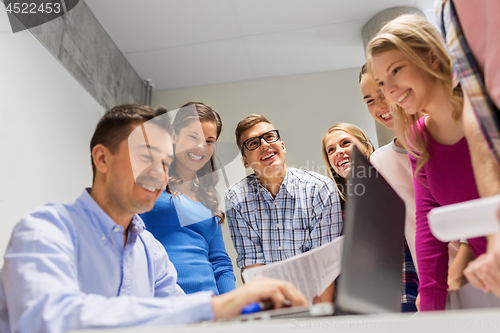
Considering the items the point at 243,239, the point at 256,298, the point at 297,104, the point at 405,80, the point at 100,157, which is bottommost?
the point at 256,298

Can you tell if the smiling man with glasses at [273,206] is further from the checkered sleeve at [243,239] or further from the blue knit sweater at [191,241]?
the blue knit sweater at [191,241]

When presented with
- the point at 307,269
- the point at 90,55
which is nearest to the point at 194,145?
the point at 307,269

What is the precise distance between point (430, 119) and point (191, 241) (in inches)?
39.1

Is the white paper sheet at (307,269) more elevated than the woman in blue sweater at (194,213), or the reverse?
the woman in blue sweater at (194,213)

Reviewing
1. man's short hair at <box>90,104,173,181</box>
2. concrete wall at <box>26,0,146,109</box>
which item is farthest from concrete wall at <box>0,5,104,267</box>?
man's short hair at <box>90,104,173,181</box>

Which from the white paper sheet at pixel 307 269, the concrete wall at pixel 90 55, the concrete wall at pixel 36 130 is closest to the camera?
the white paper sheet at pixel 307 269

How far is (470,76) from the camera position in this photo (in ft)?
2.39

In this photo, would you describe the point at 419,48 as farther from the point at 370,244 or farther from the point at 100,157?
the point at 100,157

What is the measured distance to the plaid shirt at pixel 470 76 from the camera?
685 mm

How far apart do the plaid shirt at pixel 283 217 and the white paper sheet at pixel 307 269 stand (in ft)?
3.10

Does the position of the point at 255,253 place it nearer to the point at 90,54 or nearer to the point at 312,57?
the point at 90,54

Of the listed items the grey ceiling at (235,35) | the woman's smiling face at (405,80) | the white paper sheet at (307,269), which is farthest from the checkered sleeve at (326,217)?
the grey ceiling at (235,35)

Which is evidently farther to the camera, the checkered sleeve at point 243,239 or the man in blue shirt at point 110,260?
the checkered sleeve at point 243,239

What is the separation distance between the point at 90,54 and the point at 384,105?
7.21 feet
